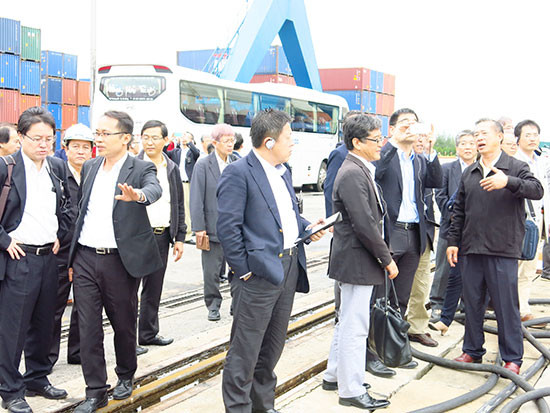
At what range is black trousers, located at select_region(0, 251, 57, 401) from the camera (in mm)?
3826

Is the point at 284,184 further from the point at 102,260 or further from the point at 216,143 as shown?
the point at 216,143

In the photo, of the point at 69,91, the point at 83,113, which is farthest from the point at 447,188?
the point at 83,113

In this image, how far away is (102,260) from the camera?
3.92 m

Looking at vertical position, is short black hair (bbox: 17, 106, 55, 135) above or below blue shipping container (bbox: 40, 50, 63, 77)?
below

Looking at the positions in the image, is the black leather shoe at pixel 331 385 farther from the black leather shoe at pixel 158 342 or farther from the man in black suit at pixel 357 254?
the black leather shoe at pixel 158 342

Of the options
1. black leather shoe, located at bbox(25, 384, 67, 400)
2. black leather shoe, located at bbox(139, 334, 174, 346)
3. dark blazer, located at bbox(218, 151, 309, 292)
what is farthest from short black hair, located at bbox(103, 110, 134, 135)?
black leather shoe, located at bbox(139, 334, 174, 346)

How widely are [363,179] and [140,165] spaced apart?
1492 mm

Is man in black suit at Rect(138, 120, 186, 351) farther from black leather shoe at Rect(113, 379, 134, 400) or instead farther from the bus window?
the bus window

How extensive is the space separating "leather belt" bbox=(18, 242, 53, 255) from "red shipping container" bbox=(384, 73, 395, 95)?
137 feet

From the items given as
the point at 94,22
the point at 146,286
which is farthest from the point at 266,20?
the point at 146,286

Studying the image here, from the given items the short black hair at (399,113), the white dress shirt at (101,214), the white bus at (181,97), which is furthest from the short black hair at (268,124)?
the white bus at (181,97)

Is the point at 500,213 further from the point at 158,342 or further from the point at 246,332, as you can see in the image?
the point at 158,342

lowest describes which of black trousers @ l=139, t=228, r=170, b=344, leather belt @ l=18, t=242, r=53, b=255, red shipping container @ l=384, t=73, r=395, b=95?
black trousers @ l=139, t=228, r=170, b=344

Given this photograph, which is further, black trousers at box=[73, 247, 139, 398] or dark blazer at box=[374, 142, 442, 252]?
dark blazer at box=[374, 142, 442, 252]
